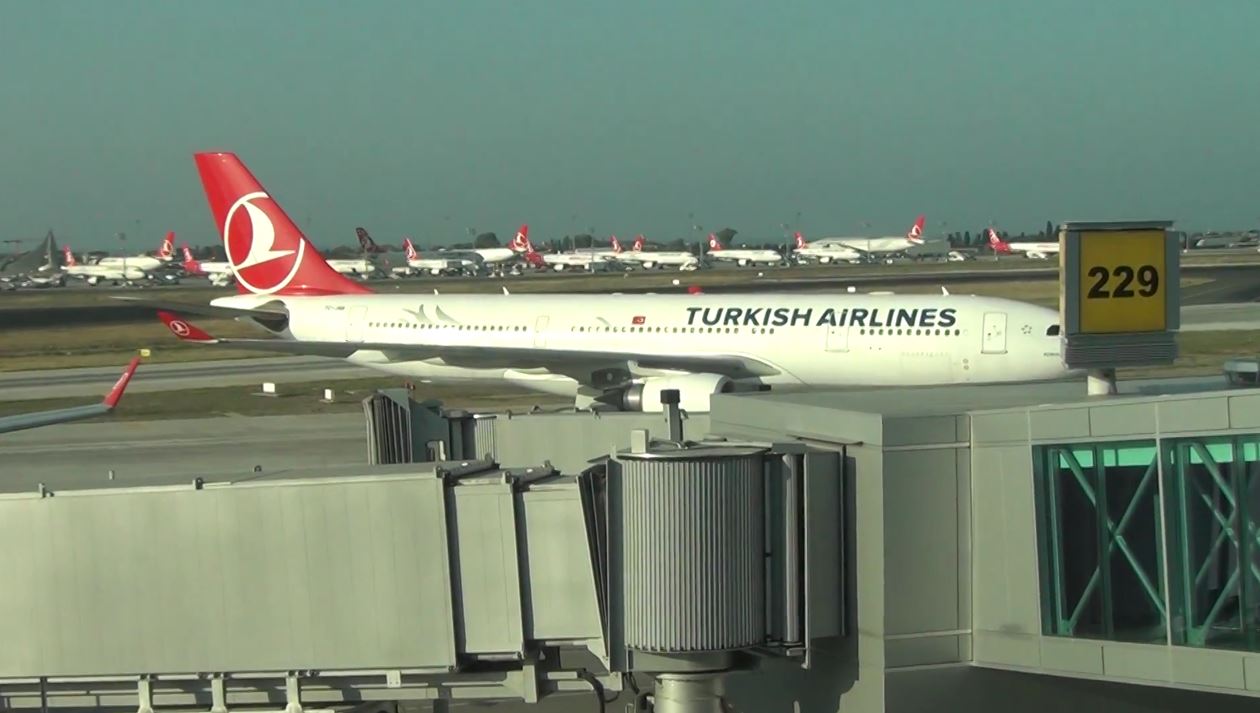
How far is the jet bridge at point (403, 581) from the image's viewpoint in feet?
36.4

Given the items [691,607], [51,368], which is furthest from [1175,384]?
[51,368]

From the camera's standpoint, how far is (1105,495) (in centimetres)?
1094

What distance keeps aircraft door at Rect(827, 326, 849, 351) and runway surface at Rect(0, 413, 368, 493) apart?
1220 cm

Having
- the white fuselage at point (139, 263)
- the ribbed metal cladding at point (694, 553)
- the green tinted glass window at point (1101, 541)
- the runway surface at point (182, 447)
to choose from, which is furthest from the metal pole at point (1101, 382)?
the white fuselage at point (139, 263)

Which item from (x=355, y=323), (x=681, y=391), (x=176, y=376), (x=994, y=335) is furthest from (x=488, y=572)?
(x=176, y=376)

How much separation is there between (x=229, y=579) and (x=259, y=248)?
39.2 metres

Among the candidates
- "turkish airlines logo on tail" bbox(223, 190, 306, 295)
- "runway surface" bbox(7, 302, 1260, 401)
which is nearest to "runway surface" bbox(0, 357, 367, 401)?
"runway surface" bbox(7, 302, 1260, 401)

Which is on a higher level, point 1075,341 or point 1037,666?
point 1075,341

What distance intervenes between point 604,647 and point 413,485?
80.0 inches

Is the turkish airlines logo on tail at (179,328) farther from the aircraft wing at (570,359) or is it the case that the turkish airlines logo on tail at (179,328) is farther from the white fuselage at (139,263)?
the white fuselage at (139,263)

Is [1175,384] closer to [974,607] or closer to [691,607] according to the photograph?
[974,607]

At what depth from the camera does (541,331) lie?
141 feet

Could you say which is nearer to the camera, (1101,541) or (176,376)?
(1101,541)

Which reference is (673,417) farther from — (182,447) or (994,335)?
(182,447)
